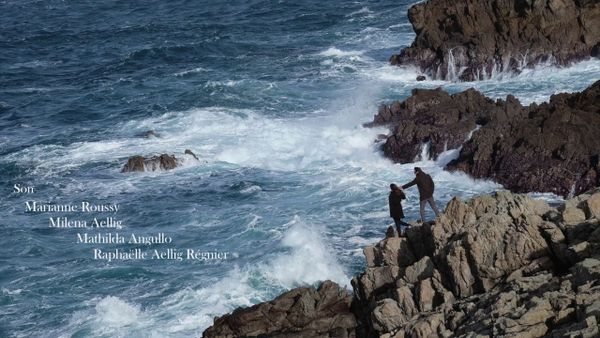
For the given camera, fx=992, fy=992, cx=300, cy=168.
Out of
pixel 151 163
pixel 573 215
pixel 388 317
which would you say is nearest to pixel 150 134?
pixel 151 163

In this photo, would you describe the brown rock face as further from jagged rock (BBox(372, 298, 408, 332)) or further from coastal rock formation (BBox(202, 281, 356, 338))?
jagged rock (BBox(372, 298, 408, 332))

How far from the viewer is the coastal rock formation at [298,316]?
21844 mm

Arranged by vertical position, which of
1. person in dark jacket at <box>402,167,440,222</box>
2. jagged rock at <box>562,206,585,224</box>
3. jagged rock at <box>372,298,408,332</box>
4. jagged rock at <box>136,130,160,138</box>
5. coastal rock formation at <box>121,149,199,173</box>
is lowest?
coastal rock formation at <box>121,149,199,173</box>

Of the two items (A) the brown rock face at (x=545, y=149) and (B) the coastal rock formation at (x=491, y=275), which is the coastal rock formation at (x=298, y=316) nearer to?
(B) the coastal rock formation at (x=491, y=275)

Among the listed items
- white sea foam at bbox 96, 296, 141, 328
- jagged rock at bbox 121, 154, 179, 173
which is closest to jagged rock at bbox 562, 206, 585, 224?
white sea foam at bbox 96, 296, 141, 328

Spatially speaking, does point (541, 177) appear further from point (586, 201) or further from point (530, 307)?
point (530, 307)

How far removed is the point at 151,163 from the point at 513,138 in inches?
590

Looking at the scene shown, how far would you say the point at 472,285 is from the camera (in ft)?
63.2

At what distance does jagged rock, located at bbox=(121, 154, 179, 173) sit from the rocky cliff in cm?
1766

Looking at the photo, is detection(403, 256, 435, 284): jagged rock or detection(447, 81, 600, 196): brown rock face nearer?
detection(403, 256, 435, 284): jagged rock

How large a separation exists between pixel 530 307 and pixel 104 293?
15175mm

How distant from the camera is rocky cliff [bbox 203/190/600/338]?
54.2 feet

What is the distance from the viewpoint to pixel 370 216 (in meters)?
31.9

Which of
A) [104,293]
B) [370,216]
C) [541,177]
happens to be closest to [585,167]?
[541,177]
